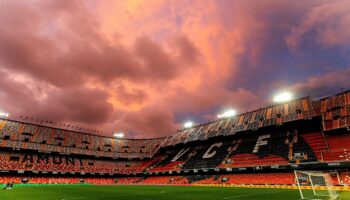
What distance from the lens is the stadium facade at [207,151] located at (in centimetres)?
4272

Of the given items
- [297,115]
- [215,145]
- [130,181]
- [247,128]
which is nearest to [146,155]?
[130,181]

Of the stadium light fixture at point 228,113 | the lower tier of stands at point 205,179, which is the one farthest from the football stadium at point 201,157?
the stadium light fixture at point 228,113

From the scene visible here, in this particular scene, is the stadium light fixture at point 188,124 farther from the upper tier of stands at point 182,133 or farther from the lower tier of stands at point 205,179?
the lower tier of stands at point 205,179

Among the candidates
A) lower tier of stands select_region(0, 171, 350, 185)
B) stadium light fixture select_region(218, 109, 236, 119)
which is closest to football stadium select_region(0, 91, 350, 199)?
lower tier of stands select_region(0, 171, 350, 185)

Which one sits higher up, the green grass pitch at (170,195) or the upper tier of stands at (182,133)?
the upper tier of stands at (182,133)

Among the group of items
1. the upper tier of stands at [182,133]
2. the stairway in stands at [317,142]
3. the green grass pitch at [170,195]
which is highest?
the upper tier of stands at [182,133]

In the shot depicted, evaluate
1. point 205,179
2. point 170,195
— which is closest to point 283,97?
point 205,179

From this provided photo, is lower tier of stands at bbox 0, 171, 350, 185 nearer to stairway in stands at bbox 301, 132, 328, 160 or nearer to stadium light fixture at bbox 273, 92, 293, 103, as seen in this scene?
stairway in stands at bbox 301, 132, 328, 160

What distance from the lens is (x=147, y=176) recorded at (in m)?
73.9

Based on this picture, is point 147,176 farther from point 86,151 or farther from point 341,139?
point 341,139

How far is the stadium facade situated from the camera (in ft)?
140

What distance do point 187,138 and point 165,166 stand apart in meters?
13.0

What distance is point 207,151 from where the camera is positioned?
65.2 metres

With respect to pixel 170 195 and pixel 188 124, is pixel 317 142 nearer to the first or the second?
pixel 170 195
